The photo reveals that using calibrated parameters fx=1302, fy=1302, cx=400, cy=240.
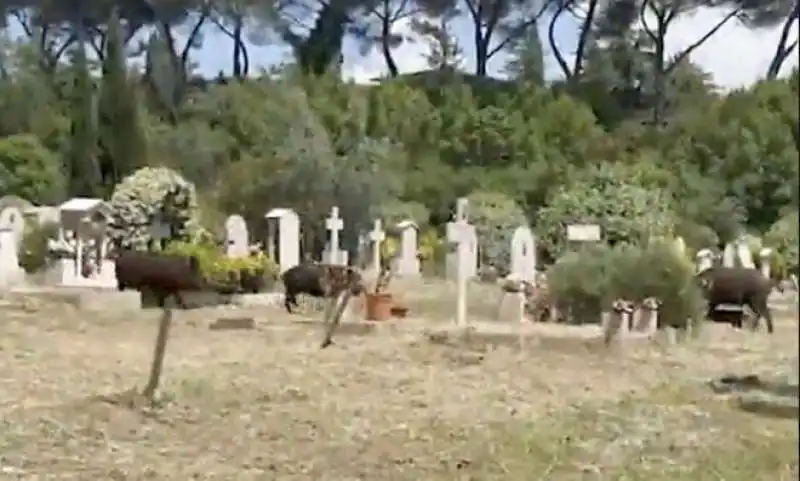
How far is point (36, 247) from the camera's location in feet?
52.8

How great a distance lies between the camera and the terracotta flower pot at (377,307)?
11172 mm

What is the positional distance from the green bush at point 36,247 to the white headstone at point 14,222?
0.32 feet

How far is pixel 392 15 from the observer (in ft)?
114

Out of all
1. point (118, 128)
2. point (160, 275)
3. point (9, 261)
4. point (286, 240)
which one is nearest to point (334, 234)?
point (286, 240)

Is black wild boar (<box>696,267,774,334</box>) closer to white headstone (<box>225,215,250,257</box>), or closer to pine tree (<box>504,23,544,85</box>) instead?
white headstone (<box>225,215,250,257</box>)

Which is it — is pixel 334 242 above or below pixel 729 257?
above

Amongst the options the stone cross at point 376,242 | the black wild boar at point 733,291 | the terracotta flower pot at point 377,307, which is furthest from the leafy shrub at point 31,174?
the black wild boar at point 733,291

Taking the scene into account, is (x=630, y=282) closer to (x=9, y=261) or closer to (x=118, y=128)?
(x=9, y=261)

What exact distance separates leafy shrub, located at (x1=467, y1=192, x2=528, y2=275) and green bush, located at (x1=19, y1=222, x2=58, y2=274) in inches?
253

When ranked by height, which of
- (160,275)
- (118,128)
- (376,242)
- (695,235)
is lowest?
(160,275)

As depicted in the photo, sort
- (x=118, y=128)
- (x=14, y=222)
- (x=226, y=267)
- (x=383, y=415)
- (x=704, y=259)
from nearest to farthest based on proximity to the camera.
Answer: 1. (x=383, y=415)
2. (x=226, y=267)
3. (x=704, y=259)
4. (x=14, y=222)
5. (x=118, y=128)

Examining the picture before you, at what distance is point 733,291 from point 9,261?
26.3 ft

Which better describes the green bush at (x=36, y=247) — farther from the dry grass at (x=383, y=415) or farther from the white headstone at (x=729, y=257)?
the white headstone at (x=729, y=257)

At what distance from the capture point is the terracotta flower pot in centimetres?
1117
